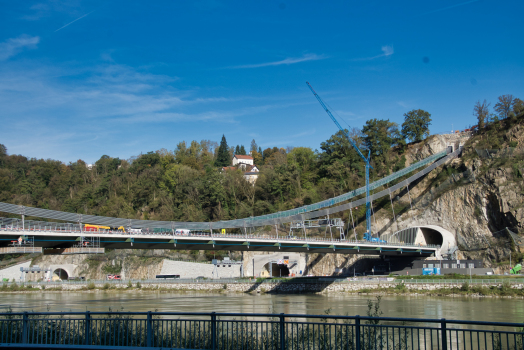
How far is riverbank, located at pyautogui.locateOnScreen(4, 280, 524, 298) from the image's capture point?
46188 millimetres

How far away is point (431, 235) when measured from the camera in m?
69.4

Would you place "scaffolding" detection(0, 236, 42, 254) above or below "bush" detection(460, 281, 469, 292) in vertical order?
above

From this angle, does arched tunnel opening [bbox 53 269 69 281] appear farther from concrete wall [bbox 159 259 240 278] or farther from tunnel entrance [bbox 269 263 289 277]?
tunnel entrance [bbox 269 263 289 277]

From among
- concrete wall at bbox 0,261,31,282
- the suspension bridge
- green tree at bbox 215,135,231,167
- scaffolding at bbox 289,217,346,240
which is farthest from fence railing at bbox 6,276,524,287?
green tree at bbox 215,135,231,167

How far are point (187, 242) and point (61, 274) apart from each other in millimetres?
48089

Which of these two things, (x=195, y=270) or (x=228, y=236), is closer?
(x=228, y=236)

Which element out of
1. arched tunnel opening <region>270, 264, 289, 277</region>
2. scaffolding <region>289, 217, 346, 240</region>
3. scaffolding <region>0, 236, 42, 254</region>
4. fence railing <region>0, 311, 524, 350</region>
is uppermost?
scaffolding <region>289, 217, 346, 240</region>

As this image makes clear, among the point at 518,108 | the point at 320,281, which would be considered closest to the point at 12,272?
the point at 320,281

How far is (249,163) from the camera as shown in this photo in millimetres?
154375

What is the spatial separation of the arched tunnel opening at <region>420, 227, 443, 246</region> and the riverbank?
19.4 metres

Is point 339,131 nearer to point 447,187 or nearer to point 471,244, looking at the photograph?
point 447,187

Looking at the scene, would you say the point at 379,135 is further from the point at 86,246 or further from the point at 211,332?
the point at 211,332

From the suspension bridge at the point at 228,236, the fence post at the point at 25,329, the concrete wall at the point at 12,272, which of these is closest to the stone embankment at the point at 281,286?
the suspension bridge at the point at 228,236

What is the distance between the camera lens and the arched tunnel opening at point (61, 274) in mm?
83062
